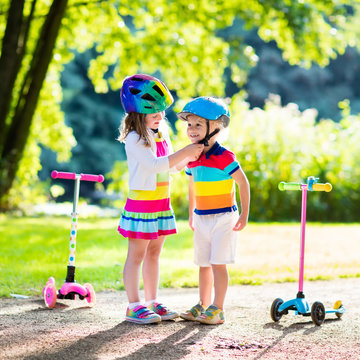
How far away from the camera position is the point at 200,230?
4.32 meters

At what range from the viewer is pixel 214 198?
4.27 metres

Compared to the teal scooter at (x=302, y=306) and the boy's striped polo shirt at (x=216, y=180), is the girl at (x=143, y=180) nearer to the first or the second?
the boy's striped polo shirt at (x=216, y=180)

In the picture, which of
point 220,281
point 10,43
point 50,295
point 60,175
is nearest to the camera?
point 220,281

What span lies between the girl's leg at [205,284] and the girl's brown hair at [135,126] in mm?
924

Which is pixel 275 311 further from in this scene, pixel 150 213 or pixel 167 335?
pixel 150 213

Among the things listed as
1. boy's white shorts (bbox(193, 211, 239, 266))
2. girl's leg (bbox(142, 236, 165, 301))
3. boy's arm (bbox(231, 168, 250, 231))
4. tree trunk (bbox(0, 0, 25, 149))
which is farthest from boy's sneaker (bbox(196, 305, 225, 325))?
tree trunk (bbox(0, 0, 25, 149))

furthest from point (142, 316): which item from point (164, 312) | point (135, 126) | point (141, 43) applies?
point (141, 43)

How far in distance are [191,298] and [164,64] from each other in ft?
28.9

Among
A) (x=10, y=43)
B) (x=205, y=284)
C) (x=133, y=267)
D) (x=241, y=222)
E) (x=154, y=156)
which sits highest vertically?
(x=10, y=43)

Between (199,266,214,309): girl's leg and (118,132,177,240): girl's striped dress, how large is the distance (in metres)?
0.33

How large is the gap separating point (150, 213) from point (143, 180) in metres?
0.22

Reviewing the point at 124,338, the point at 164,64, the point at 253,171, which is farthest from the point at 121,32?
the point at 124,338

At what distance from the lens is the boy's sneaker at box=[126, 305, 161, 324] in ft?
13.6

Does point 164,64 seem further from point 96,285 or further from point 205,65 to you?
point 96,285
